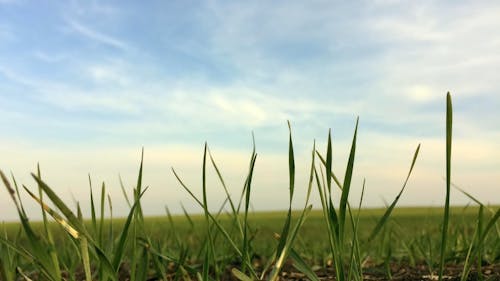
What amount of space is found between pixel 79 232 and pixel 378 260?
2257mm

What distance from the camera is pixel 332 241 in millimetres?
1434

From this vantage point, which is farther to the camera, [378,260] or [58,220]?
[378,260]

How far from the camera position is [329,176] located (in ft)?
4.59

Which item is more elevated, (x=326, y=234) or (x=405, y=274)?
(x=405, y=274)

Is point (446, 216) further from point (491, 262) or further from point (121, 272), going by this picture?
point (121, 272)

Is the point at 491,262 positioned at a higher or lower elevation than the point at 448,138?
lower

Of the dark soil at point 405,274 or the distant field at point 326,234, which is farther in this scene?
the distant field at point 326,234

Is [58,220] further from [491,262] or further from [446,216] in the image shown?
[491,262]

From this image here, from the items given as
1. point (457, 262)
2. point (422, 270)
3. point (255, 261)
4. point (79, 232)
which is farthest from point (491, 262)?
point (79, 232)

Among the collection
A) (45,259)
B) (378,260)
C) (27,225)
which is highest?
(27,225)

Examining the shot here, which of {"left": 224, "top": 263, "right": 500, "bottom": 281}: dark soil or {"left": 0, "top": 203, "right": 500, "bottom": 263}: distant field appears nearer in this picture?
{"left": 224, "top": 263, "right": 500, "bottom": 281}: dark soil

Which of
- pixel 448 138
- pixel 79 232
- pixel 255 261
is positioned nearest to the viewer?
pixel 448 138

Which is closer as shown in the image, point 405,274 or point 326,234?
point 405,274

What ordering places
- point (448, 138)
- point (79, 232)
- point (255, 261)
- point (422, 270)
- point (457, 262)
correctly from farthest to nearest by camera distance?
point (255, 261) < point (457, 262) < point (422, 270) < point (79, 232) < point (448, 138)
